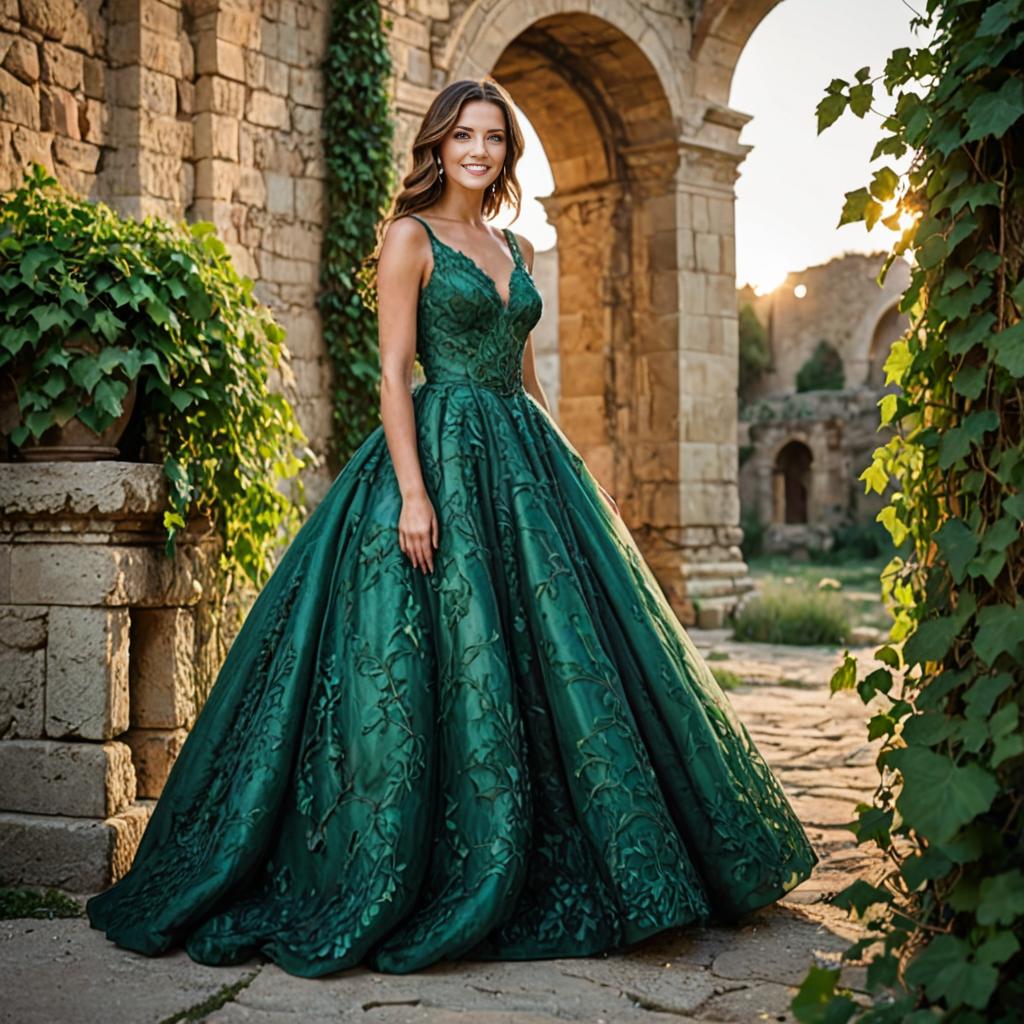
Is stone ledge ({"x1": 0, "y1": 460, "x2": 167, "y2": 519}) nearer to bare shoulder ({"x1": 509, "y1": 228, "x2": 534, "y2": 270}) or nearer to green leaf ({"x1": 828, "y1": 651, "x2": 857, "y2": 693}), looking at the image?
bare shoulder ({"x1": 509, "y1": 228, "x2": 534, "y2": 270})

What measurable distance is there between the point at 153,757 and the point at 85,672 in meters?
0.34

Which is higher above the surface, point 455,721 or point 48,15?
point 48,15

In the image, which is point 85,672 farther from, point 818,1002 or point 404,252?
point 818,1002

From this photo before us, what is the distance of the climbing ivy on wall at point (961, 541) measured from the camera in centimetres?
172

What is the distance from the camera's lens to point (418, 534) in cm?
256

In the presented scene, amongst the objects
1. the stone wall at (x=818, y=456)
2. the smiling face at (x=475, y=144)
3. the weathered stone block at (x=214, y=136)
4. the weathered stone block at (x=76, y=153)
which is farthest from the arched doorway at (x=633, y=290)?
the stone wall at (x=818, y=456)

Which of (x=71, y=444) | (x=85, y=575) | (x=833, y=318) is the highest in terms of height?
(x=833, y=318)

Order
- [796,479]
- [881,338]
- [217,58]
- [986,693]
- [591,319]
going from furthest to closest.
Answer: [881,338] < [796,479] < [591,319] < [217,58] < [986,693]

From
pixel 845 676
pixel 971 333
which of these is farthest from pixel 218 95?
Answer: pixel 971 333

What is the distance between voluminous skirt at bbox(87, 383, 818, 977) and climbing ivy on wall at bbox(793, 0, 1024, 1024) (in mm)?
442

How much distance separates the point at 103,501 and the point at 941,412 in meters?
1.93

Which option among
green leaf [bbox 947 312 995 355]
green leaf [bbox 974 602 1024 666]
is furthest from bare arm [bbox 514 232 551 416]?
green leaf [bbox 974 602 1024 666]

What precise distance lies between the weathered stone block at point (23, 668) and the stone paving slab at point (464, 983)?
587mm

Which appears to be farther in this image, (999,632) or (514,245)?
(514,245)
